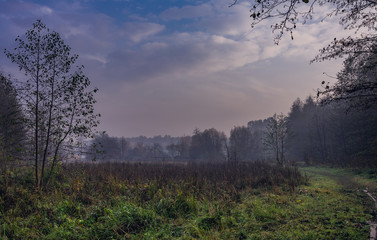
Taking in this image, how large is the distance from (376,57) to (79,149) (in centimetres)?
1273

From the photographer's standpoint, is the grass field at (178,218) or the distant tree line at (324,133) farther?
the distant tree line at (324,133)

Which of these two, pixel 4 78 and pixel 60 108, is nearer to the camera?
pixel 4 78

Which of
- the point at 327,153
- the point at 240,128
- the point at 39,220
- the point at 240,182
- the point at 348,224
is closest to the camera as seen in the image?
the point at 348,224

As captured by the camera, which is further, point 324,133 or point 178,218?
point 324,133

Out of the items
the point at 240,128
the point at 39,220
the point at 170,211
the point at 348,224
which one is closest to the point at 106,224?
the point at 170,211

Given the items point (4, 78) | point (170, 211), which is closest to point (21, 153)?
point (4, 78)

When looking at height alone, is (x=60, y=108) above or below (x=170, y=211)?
above

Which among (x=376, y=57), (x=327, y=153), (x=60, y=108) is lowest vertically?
(x=327, y=153)

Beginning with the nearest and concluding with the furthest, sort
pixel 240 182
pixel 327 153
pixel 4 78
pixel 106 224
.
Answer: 1. pixel 106 224
2. pixel 4 78
3. pixel 240 182
4. pixel 327 153

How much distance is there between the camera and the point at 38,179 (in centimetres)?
1035

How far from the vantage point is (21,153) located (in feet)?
33.0

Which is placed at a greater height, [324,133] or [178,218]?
[324,133]

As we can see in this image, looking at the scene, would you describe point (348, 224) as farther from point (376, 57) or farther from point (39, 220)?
point (39, 220)

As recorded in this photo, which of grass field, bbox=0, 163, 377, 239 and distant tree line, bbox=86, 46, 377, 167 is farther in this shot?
distant tree line, bbox=86, 46, 377, 167
